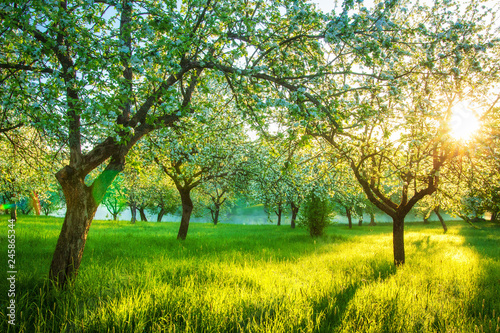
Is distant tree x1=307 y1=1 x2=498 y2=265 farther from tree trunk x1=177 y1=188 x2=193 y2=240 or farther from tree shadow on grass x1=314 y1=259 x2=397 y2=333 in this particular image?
tree trunk x1=177 y1=188 x2=193 y2=240

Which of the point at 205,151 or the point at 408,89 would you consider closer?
the point at 408,89

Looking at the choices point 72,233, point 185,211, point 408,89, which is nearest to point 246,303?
point 72,233

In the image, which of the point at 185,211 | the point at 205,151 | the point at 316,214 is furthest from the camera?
the point at 316,214

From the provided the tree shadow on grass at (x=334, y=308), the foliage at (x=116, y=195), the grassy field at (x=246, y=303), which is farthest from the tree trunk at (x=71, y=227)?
the foliage at (x=116, y=195)

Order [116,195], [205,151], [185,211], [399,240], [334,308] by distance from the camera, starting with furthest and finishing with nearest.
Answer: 1. [116,195]
2. [185,211]
3. [205,151]
4. [399,240]
5. [334,308]

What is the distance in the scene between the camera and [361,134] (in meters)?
6.93

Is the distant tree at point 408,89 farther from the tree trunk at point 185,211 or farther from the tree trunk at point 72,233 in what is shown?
the tree trunk at point 185,211

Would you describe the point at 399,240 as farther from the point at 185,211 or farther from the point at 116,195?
the point at 116,195

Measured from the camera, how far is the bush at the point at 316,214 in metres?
17.9

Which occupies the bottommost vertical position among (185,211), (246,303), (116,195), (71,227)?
(246,303)

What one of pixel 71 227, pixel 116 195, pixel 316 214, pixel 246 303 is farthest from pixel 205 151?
pixel 116 195

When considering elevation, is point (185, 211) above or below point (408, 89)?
below

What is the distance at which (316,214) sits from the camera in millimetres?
17984

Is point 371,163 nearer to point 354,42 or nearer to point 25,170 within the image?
point 354,42
